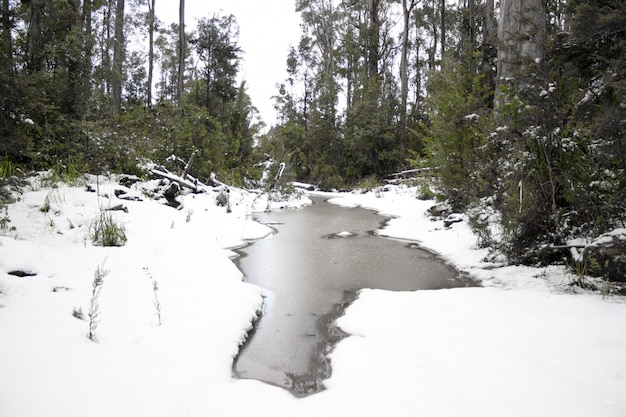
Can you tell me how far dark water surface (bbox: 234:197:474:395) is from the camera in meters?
2.54

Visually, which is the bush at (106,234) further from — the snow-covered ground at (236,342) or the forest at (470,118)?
the forest at (470,118)

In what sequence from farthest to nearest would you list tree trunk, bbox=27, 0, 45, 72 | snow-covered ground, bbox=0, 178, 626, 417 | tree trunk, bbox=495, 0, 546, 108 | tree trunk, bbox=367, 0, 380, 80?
tree trunk, bbox=367, 0, 380, 80, tree trunk, bbox=27, 0, 45, 72, tree trunk, bbox=495, 0, 546, 108, snow-covered ground, bbox=0, 178, 626, 417

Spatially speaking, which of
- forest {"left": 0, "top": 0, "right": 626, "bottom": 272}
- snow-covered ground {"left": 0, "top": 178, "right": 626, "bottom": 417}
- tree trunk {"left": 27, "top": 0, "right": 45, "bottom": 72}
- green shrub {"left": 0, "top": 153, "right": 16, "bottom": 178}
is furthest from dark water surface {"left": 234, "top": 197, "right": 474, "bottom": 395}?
tree trunk {"left": 27, "top": 0, "right": 45, "bottom": 72}

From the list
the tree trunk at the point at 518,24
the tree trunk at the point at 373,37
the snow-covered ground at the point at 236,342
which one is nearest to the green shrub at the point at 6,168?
the snow-covered ground at the point at 236,342

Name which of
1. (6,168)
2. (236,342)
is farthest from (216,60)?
(236,342)

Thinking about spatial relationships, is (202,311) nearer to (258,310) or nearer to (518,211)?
(258,310)

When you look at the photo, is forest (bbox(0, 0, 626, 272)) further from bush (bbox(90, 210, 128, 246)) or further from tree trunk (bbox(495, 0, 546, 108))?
bush (bbox(90, 210, 128, 246))

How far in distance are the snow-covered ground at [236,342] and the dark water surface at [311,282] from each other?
0.17 meters

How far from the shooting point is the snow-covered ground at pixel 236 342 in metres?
1.86

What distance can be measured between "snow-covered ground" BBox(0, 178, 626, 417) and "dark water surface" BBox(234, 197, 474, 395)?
0.54 feet

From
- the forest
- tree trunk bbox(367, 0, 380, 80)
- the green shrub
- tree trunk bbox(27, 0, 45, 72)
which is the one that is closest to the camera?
the forest

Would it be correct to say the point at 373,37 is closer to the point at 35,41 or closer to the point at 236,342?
the point at 35,41

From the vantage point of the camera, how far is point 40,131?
604 centimetres

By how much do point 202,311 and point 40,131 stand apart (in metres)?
5.08
